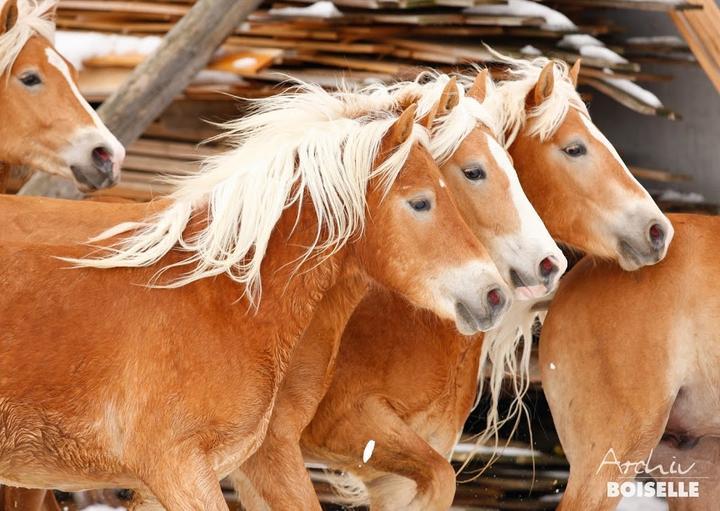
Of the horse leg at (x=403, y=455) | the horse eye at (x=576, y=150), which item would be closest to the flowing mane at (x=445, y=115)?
the horse eye at (x=576, y=150)

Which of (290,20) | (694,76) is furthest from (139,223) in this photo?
(694,76)

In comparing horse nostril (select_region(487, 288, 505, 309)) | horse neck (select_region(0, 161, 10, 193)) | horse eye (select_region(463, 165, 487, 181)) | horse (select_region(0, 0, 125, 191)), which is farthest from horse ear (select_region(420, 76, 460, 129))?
horse neck (select_region(0, 161, 10, 193))

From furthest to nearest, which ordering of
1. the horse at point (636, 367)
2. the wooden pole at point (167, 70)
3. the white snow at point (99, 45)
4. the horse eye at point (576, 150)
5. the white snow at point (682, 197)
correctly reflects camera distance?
the white snow at point (682, 197) → the white snow at point (99, 45) → the wooden pole at point (167, 70) → the horse eye at point (576, 150) → the horse at point (636, 367)

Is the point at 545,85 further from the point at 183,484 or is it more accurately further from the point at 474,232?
the point at 183,484

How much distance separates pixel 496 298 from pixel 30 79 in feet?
9.49

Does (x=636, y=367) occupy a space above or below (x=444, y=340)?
above

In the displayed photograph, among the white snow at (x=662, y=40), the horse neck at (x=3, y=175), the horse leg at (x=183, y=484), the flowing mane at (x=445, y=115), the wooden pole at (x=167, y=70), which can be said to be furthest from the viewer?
the white snow at (x=662, y=40)

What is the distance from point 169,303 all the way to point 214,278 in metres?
0.20

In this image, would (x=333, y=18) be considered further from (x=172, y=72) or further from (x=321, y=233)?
(x=321, y=233)

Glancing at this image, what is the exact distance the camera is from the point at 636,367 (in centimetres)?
493

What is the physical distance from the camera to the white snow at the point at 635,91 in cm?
752

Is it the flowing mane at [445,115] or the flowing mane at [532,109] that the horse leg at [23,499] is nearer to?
the flowing mane at [445,115]

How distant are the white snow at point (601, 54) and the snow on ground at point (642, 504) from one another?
265 cm

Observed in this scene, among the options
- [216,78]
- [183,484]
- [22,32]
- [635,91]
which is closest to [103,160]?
[22,32]
